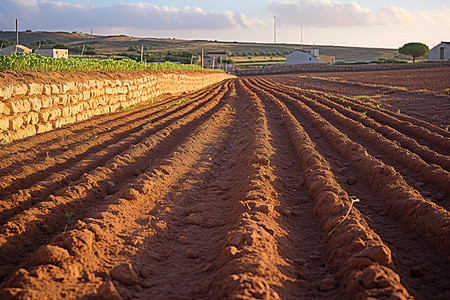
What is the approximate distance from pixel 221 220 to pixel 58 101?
7.58 metres

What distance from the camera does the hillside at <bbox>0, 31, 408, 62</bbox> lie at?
119 m

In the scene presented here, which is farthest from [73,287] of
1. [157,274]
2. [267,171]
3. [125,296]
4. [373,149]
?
[373,149]

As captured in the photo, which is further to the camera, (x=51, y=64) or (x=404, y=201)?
(x=51, y=64)

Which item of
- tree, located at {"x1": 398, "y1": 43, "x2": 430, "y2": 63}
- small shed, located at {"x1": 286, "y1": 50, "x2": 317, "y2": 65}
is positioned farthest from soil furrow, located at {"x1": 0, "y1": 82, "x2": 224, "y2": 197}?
tree, located at {"x1": 398, "y1": 43, "x2": 430, "y2": 63}

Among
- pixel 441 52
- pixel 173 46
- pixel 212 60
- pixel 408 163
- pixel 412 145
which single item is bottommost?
pixel 408 163

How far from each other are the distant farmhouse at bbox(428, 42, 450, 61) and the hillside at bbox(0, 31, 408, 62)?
54314 millimetres

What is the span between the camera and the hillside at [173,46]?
119250 millimetres

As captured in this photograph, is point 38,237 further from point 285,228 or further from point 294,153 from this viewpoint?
point 294,153

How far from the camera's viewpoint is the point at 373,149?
31.5 feet

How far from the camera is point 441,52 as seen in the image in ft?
259

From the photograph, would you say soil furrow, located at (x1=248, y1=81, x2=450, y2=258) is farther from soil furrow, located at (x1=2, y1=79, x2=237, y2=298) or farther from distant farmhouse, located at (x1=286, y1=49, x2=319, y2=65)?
distant farmhouse, located at (x1=286, y1=49, x2=319, y2=65)

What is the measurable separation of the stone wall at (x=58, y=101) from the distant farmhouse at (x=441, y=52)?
7232cm

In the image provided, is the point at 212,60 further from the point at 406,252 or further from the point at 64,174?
the point at 406,252

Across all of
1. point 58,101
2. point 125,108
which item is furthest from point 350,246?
point 125,108
